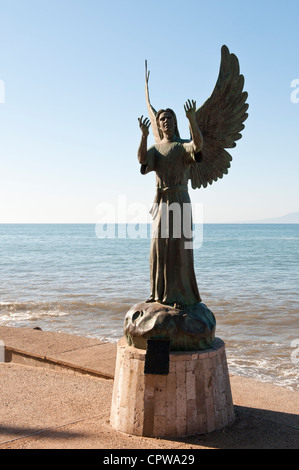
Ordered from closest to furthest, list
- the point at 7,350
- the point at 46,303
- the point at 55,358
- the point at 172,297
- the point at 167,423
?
the point at 167,423 → the point at 172,297 → the point at 55,358 → the point at 7,350 → the point at 46,303

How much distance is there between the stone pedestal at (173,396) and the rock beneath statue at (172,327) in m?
0.10

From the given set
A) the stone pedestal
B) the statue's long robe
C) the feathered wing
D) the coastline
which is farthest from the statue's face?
the coastline

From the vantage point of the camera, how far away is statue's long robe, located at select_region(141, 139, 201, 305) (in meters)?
5.45

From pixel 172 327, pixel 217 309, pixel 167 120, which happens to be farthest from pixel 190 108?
pixel 217 309

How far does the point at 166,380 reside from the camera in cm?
509

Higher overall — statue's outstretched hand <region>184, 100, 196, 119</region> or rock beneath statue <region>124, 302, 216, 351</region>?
statue's outstretched hand <region>184, 100, 196, 119</region>

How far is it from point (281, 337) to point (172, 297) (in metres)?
7.76

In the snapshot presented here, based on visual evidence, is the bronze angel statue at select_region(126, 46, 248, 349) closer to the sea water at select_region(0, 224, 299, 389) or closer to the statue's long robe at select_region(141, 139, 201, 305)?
the statue's long robe at select_region(141, 139, 201, 305)

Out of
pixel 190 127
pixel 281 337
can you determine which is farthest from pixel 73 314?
pixel 190 127

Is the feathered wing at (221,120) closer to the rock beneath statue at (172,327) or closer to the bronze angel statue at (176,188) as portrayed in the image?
the bronze angel statue at (176,188)

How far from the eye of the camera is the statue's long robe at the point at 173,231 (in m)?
5.45

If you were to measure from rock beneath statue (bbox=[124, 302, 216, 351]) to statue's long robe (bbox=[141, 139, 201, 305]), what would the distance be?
6.4 inches
